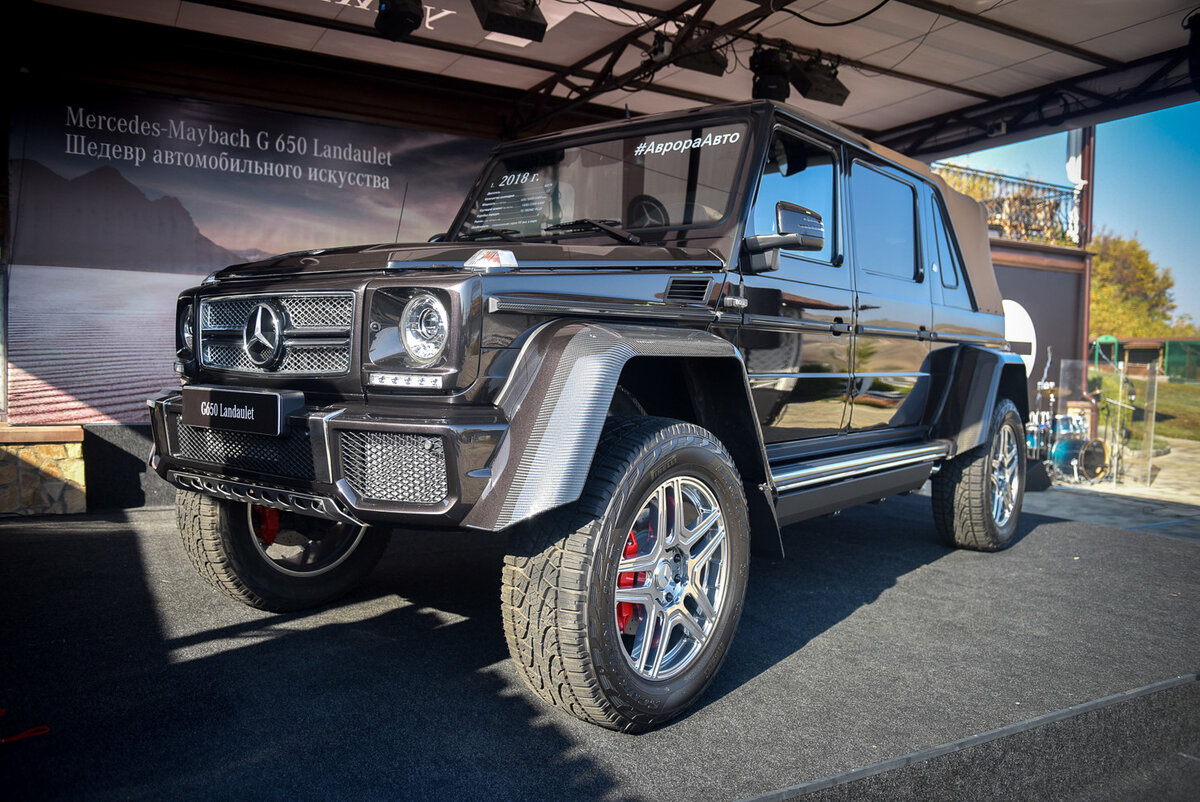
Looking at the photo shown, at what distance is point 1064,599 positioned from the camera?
13.2ft

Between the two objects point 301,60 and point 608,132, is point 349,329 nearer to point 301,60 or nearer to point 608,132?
point 608,132

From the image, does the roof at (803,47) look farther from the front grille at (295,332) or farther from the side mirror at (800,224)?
the front grille at (295,332)

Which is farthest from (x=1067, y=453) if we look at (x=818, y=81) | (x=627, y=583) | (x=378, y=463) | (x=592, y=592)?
(x=378, y=463)

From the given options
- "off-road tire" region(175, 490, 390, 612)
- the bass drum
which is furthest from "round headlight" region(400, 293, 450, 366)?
the bass drum

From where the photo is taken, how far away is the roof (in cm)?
646

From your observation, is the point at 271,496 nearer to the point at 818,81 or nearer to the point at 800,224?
the point at 800,224

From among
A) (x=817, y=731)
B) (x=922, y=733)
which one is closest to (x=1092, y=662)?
(x=922, y=733)

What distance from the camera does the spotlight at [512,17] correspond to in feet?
19.0

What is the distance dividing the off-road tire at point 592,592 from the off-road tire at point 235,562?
52.7 inches

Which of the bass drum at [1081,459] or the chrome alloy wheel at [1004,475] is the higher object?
the chrome alloy wheel at [1004,475]

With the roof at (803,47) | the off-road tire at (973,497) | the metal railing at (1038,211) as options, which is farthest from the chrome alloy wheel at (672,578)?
the metal railing at (1038,211)

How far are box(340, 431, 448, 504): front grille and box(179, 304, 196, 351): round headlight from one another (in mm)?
1143

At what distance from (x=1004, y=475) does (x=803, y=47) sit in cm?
441

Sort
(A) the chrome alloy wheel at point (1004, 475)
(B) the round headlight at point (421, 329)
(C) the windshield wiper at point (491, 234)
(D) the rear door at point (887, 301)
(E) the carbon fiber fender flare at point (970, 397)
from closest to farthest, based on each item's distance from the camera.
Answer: (B) the round headlight at point (421, 329), (C) the windshield wiper at point (491, 234), (D) the rear door at point (887, 301), (E) the carbon fiber fender flare at point (970, 397), (A) the chrome alloy wheel at point (1004, 475)
